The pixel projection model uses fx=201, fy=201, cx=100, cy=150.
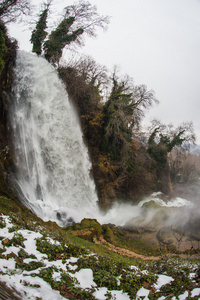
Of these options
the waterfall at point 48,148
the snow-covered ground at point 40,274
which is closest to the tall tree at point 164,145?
the waterfall at point 48,148

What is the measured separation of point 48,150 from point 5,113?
11.1 feet

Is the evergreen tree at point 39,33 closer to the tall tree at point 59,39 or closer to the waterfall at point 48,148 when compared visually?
the tall tree at point 59,39

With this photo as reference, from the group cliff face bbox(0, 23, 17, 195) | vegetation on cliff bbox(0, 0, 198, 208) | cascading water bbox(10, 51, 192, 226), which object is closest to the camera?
cliff face bbox(0, 23, 17, 195)

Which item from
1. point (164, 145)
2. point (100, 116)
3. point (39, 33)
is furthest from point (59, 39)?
point (164, 145)

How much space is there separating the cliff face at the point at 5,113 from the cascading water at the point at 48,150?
1.32 ft

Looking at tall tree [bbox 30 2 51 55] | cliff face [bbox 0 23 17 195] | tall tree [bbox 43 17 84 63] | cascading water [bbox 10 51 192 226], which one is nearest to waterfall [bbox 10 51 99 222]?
cascading water [bbox 10 51 192 226]

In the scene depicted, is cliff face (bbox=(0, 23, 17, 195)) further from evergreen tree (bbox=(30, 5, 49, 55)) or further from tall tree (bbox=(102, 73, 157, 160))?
tall tree (bbox=(102, 73, 157, 160))

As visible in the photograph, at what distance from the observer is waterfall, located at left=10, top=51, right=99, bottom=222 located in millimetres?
11312

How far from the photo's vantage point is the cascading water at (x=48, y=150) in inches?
443

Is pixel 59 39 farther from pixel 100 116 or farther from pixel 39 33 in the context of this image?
pixel 100 116

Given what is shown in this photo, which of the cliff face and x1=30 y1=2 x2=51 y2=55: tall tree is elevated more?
x1=30 y1=2 x2=51 y2=55: tall tree

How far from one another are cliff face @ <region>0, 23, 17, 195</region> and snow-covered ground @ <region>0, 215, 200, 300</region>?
186 inches

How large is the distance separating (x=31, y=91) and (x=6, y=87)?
1.81 meters

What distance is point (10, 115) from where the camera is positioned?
11305 mm
